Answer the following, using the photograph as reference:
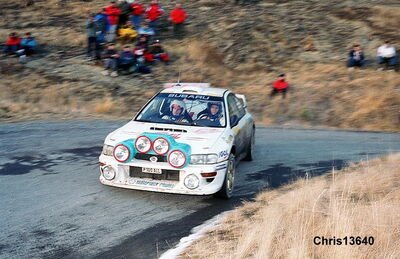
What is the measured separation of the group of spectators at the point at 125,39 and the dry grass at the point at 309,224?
556 inches

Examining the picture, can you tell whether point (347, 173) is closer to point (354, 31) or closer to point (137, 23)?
point (137, 23)

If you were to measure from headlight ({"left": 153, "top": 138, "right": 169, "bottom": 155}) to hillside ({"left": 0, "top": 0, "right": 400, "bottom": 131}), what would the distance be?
1018cm

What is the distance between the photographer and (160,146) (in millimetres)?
8961

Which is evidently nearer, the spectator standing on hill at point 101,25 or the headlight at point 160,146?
the headlight at point 160,146

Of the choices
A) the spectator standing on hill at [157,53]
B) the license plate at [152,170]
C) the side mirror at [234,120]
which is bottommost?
the spectator standing on hill at [157,53]

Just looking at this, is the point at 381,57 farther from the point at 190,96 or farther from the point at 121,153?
the point at 121,153

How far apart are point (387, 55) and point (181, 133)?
1741cm

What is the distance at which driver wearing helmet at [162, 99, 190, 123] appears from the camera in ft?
33.7

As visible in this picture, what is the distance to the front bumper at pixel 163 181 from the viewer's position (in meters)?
8.95

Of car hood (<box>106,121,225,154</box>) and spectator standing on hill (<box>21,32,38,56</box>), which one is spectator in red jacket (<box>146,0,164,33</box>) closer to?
spectator standing on hill (<box>21,32,38,56</box>)

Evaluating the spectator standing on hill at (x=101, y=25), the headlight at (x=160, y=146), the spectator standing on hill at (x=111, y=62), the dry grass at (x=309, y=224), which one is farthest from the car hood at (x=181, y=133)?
the spectator standing on hill at (x=101, y=25)

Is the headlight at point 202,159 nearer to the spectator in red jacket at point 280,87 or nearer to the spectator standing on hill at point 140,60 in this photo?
the spectator in red jacket at point 280,87

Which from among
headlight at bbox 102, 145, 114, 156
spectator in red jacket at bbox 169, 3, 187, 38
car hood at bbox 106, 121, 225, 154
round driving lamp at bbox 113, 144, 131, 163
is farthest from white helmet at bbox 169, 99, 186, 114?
spectator in red jacket at bbox 169, 3, 187, 38

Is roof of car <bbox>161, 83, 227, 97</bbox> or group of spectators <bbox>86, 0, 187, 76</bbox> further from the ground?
roof of car <bbox>161, 83, 227, 97</bbox>
